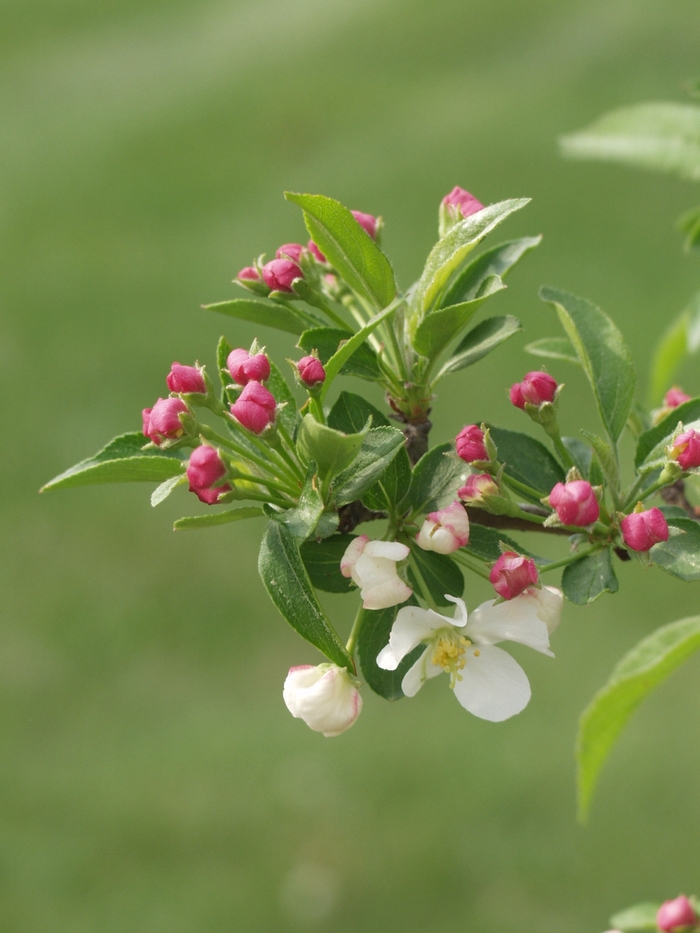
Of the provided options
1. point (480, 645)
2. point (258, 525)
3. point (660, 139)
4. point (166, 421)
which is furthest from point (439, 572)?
point (258, 525)

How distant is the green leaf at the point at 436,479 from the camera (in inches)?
38.4

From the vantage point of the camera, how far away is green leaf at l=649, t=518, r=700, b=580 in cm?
93

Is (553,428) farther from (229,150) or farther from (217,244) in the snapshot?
(229,150)

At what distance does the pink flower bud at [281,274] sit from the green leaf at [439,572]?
1.01 feet

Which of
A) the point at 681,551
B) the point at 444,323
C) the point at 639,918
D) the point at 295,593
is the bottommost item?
the point at 639,918

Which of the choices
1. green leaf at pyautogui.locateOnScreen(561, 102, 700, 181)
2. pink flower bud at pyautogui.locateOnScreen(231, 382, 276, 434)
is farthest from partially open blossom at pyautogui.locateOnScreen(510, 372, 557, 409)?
green leaf at pyautogui.locateOnScreen(561, 102, 700, 181)

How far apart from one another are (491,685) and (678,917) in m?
0.36

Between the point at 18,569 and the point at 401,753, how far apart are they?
185 centimetres

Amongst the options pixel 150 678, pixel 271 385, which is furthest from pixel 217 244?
pixel 271 385

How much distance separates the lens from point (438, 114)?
258 inches

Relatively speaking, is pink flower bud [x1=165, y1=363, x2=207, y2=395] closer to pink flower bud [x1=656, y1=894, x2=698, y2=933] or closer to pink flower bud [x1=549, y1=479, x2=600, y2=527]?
pink flower bud [x1=549, y1=479, x2=600, y2=527]

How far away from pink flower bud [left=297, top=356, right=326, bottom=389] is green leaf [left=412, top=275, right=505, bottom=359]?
4.9 inches

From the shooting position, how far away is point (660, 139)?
4.74ft

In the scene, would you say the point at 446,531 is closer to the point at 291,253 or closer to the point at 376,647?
the point at 376,647
